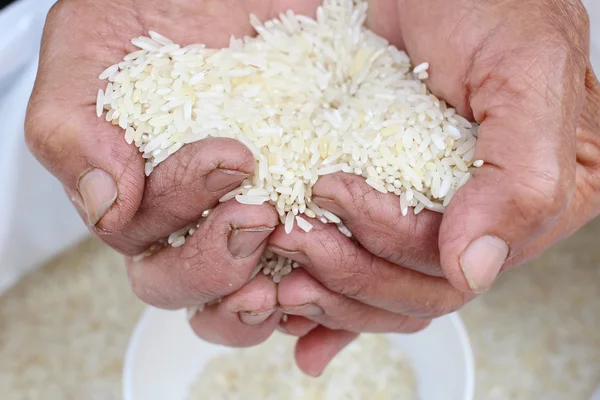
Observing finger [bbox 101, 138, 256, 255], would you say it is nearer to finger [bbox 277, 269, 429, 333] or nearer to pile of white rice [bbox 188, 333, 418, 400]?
finger [bbox 277, 269, 429, 333]

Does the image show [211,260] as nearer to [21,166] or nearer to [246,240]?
[246,240]

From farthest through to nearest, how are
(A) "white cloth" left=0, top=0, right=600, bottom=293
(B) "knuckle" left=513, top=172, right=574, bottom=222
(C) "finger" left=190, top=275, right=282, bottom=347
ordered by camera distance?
(A) "white cloth" left=0, top=0, right=600, bottom=293
(C) "finger" left=190, top=275, right=282, bottom=347
(B) "knuckle" left=513, top=172, right=574, bottom=222

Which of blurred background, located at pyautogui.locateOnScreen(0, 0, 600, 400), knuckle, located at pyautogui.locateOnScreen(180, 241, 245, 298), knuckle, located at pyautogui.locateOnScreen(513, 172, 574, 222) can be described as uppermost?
knuckle, located at pyautogui.locateOnScreen(513, 172, 574, 222)

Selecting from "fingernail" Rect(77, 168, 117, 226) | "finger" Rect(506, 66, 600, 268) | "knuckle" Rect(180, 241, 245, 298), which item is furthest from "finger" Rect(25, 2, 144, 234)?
"finger" Rect(506, 66, 600, 268)

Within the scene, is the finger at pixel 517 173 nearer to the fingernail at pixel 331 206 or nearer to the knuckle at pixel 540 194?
the knuckle at pixel 540 194

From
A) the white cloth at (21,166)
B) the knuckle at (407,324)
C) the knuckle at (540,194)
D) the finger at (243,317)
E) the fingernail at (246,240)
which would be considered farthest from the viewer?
the white cloth at (21,166)

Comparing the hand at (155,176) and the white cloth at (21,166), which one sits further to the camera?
the white cloth at (21,166)

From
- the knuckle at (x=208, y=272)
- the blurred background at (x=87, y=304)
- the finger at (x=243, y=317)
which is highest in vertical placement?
the knuckle at (x=208, y=272)

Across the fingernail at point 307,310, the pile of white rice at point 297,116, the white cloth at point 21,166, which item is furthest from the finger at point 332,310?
the white cloth at point 21,166
